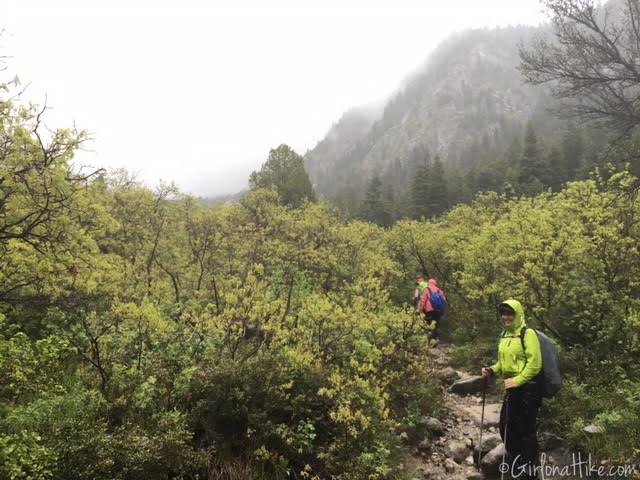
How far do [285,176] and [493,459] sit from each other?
993 inches

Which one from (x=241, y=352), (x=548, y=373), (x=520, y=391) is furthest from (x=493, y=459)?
(x=241, y=352)

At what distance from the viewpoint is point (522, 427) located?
4.84m

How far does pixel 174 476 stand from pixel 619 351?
24.9ft

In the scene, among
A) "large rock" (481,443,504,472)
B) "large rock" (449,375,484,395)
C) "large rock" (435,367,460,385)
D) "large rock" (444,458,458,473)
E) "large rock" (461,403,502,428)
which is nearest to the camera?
"large rock" (481,443,504,472)

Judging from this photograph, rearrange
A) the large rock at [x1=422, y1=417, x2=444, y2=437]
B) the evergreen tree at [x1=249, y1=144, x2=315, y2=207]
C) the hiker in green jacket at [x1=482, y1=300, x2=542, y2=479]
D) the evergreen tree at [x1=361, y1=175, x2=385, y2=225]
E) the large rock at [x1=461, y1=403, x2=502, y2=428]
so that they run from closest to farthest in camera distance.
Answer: the hiker in green jacket at [x1=482, y1=300, x2=542, y2=479] → the large rock at [x1=422, y1=417, x2=444, y2=437] → the large rock at [x1=461, y1=403, x2=502, y2=428] → the evergreen tree at [x1=249, y1=144, x2=315, y2=207] → the evergreen tree at [x1=361, y1=175, x2=385, y2=225]

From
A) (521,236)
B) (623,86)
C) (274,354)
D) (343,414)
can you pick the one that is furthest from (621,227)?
(274,354)

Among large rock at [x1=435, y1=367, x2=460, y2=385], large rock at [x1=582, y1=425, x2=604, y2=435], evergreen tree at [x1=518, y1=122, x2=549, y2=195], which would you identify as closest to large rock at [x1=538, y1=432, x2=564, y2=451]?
large rock at [x1=582, y1=425, x2=604, y2=435]

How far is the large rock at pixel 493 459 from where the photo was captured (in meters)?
5.31

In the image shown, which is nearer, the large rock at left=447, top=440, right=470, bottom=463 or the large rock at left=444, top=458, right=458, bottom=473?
the large rock at left=444, top=458, right=458, bottom=473

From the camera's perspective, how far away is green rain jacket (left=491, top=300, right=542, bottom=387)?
460cm

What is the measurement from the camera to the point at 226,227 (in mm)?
13703

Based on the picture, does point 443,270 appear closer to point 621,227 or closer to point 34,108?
point 621,227

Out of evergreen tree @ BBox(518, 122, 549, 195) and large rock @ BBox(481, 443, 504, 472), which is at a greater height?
evergreen tree @ BBox(518, 122, 549, 195)

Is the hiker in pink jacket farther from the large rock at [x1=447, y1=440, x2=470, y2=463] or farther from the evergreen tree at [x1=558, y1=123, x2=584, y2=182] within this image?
the evergreen tree at [x1=558, y1=123, x2=584, y2=182]
